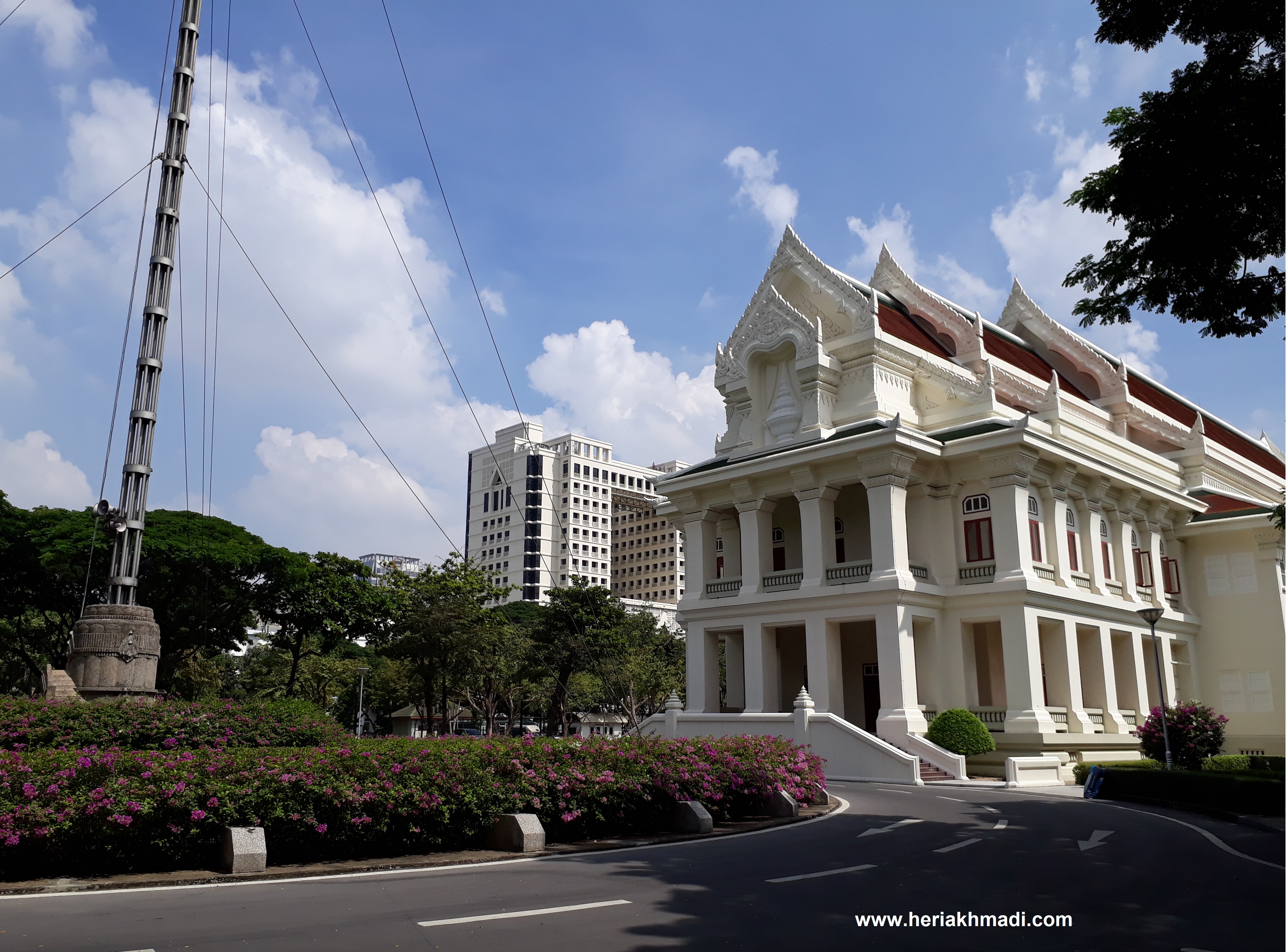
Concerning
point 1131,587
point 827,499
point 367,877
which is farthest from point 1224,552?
point 367,877

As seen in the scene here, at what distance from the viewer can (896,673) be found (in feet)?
98.0

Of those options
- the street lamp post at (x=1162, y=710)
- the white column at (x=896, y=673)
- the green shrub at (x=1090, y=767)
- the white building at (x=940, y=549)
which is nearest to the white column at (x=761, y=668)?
the white building at (x=940, y=549)

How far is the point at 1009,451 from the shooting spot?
1222 inches

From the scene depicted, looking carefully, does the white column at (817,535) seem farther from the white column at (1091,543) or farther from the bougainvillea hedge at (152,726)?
the bougainvillea hedge at (152,726)

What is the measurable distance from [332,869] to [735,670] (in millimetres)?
27179

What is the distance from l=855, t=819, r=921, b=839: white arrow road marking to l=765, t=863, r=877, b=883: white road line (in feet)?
9.54

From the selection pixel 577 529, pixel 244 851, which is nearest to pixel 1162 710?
pixel 244 851

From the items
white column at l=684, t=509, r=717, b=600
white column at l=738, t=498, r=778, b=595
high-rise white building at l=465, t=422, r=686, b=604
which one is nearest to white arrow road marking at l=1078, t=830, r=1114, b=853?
white column at l=738, t=498, r=778, b=595

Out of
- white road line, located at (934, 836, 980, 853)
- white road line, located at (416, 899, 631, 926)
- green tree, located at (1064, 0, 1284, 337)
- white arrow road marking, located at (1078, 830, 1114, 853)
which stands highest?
green tree, located at (1064, 0, 1284, 337)

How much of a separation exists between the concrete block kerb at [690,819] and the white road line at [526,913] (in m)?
5.72

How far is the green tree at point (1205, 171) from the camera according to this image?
1178 cm

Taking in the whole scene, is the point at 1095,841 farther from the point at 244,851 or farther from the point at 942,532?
the point at 942,532

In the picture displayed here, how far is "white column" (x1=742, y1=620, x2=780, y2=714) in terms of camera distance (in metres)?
32.9

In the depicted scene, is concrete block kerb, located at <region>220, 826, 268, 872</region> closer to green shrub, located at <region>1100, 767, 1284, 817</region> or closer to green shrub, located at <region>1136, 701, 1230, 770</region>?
green shrub, located at <region>1100, 767, 1284, 817</region>
